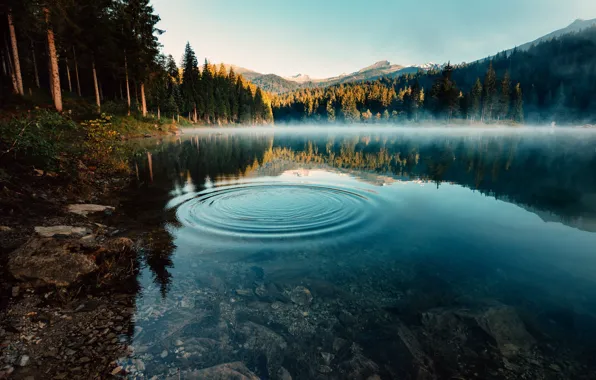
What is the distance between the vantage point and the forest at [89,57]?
30875 mm

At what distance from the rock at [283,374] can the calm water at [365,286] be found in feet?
0.09

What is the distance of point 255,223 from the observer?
10.8m

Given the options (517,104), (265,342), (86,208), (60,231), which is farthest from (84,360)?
(517,104)

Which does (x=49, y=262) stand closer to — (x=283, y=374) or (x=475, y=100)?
(x=283, y=374)

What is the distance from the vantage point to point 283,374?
176 inches

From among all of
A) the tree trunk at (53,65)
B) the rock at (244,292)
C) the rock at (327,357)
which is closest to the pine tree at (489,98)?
the tree trunk at (53,65)

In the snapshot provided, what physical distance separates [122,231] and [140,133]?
43507 millimetres

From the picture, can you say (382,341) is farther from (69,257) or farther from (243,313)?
(69,257)

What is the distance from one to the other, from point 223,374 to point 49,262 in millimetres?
4528

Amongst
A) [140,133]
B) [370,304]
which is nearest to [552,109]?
[140,133]

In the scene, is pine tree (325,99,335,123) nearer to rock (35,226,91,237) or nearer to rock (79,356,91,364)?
rock (35,226,91,237)

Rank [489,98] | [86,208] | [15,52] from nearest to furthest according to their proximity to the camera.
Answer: [86,208], [15,52], [489,98]

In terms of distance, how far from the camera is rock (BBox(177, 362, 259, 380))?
13.6ft

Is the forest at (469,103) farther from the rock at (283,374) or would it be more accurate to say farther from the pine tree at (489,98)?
the rock at (283,374)
